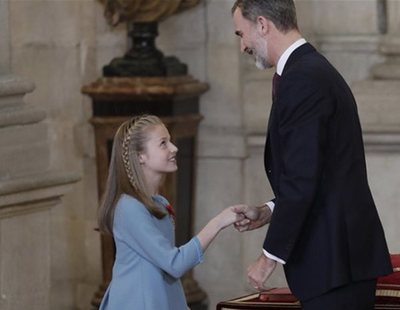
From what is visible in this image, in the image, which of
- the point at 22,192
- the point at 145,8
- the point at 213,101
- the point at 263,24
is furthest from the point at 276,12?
the point at 213,101

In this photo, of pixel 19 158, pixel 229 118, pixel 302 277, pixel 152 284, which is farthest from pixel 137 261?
pixel 229 118

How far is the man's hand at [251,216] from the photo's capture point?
5.31 meters

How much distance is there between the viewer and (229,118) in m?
8.20

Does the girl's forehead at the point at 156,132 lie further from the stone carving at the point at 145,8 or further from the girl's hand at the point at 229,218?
the stone carving at the point at 145,8

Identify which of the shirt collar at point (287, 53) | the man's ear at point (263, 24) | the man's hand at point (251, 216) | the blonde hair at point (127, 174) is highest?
the man's ear at point (263, 24)

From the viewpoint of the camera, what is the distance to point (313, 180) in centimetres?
484

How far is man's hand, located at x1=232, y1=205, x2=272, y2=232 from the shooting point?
5.31m

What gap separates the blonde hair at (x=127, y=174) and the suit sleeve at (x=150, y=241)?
0.13ft

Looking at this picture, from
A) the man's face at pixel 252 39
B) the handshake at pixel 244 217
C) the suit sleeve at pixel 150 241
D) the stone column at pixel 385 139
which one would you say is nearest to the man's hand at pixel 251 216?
the handshake at pixel 244 217

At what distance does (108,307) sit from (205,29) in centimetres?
313

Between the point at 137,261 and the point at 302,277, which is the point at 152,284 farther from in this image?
the point at 302,277

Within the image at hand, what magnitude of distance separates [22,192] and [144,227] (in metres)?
1.69

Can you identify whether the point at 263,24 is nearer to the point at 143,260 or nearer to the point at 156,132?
the point at 156,132

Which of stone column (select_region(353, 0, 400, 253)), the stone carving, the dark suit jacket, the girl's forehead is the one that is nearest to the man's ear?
the dark suit jacket
